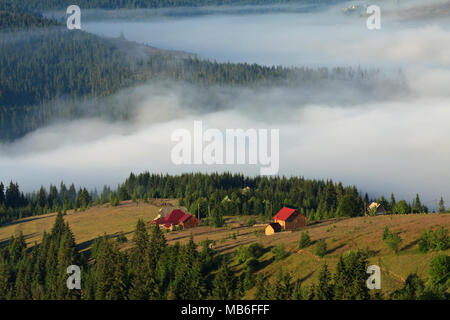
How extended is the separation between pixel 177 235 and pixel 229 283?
48.1 meters

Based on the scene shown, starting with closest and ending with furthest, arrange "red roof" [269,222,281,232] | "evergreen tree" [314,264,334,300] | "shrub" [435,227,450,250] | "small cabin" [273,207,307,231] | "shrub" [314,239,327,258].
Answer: "evergreen tree" [314,264,334,300], "shrub" [435,227,450,250], "shrub" [314,239,327,258], "red roof" [269,222,281,232], "small cabin" [273,207,307,231]

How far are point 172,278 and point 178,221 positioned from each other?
180 ft

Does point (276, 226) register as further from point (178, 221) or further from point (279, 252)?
point (178, 221)

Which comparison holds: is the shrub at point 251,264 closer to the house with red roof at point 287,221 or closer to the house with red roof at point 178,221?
the house with red roof at point 287,221

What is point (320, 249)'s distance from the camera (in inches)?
4382

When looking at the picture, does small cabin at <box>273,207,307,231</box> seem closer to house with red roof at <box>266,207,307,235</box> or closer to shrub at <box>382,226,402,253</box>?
house with red roof at <box>266,207,307,235</box>

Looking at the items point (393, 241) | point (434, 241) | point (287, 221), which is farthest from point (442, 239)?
point (287, 221)

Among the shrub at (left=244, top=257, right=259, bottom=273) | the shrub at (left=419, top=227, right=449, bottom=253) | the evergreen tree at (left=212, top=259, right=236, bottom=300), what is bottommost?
the evergreen tree at (left=212, top=259, right=236, bottom=300)

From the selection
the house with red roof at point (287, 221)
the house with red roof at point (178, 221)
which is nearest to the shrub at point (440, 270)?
the house with red roof at point (287, 221)

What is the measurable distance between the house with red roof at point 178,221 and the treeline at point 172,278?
86.8 ft

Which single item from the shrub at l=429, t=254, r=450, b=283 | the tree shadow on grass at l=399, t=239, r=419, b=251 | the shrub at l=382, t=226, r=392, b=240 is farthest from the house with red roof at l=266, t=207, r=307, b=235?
the shrub at l=429, t=254, r=450, b=283

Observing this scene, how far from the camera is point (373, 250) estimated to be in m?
109

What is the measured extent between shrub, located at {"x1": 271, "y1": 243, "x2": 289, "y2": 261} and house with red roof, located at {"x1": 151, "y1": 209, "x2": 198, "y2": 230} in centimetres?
5347

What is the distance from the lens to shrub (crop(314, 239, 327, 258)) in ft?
365
